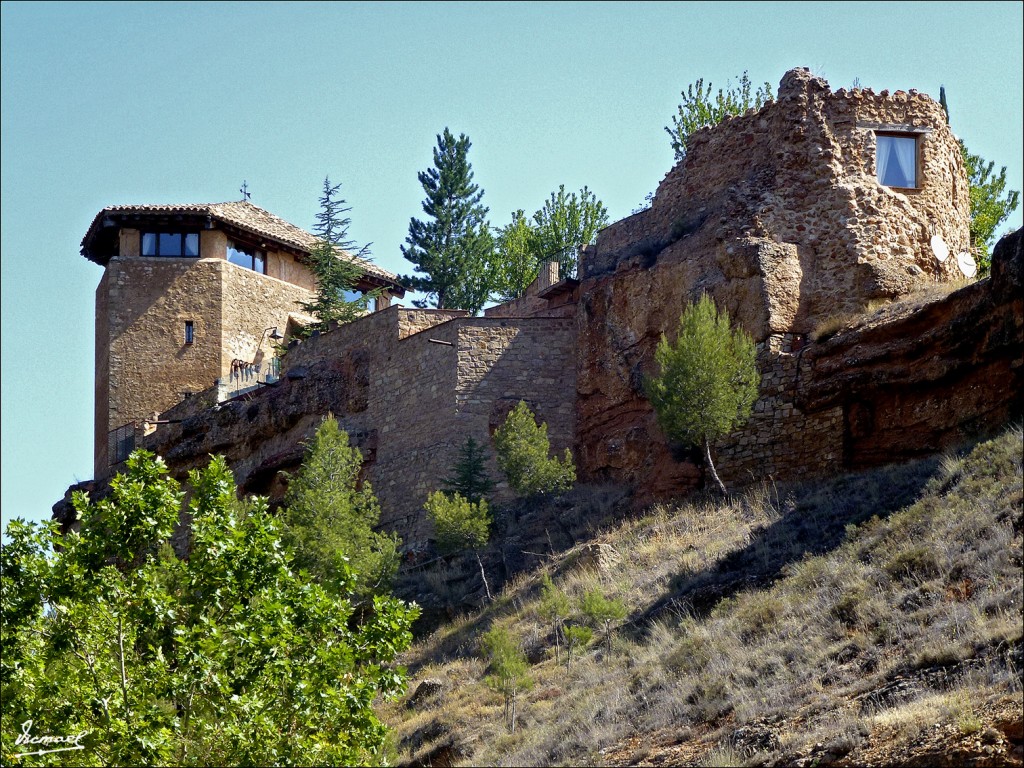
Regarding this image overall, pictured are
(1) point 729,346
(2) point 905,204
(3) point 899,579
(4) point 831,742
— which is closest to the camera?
(4) point 831,742

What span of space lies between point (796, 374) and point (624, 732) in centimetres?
1013

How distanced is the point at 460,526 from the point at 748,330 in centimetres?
618

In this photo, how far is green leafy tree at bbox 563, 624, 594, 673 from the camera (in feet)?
75.6

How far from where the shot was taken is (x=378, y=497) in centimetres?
3366

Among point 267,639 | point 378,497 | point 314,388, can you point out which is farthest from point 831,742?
point 314,388

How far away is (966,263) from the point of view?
30609mm

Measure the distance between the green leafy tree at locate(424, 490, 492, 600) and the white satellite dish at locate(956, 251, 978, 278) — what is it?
9815mm

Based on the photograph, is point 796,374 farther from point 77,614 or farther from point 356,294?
point 356,294

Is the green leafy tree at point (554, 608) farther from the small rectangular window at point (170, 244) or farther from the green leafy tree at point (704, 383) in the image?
the small rectangular window at point (170, 244)

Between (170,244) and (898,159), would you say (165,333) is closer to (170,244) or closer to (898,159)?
(170,244)

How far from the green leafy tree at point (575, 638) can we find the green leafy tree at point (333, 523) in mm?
4207

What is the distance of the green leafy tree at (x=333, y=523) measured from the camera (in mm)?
27562

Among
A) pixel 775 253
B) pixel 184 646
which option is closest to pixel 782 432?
pixel 775 253

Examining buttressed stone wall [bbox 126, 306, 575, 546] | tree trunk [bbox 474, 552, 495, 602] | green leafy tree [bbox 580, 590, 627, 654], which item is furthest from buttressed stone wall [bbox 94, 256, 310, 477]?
green leafy tree [bbox 580, 590, 627, 654]
